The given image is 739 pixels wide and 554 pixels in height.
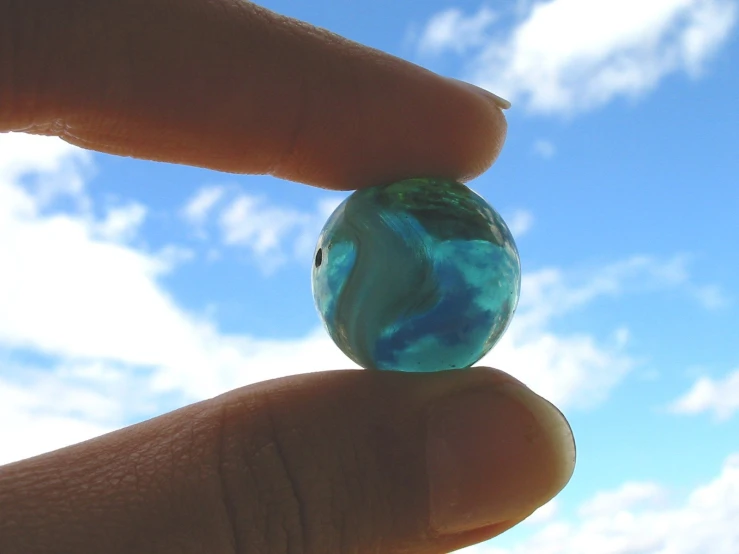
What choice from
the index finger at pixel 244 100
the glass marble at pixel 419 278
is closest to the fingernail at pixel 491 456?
the glass marble at pixel 419 278

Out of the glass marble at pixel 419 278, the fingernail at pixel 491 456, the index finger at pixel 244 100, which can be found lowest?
the fingernail at pixel 491 456

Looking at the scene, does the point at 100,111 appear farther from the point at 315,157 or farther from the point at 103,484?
the point at 103,484

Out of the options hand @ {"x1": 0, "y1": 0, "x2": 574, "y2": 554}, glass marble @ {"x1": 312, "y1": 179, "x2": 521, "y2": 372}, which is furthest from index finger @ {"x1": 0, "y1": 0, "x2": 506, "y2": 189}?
glass marble @ {"x1": 312, "y1": 179, "x2": 521, "y2": 372}

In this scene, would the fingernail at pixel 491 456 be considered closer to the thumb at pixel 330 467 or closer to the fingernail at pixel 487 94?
the thumb at pixel 330 467

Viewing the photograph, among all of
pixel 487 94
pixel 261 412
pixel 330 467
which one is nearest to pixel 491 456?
pixel 330 467

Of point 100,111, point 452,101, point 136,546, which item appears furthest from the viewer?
point 452,101

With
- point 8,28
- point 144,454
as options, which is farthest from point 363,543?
point 8,28
